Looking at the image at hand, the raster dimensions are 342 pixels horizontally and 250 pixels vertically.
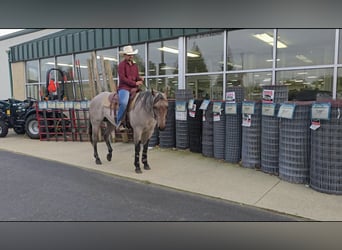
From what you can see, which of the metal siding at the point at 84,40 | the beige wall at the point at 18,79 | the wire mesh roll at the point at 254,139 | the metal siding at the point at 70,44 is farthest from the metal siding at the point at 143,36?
the beige wall at the point at 18,79

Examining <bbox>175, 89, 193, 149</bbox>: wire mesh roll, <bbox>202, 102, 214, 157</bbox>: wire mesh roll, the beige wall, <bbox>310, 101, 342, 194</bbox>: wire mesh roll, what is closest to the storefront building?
<bbox>175, 89, 193, 149</bbox>: wire mesh roll

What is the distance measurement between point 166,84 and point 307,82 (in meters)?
3.58

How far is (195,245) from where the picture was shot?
5.65 feet

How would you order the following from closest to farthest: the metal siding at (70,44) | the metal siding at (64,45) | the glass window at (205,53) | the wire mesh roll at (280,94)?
the wire mesh roll at (280,94) → the glass window at (205,53) → the metal siding at (70,44) → the metal siding at (64,45)

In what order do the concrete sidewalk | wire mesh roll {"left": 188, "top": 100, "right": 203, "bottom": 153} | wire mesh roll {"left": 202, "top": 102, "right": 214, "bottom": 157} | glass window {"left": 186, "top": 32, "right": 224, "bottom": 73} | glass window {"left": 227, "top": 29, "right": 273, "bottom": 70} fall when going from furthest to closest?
1. glass window {"left": 186, "top": 32, "right": 224, "bottom": 73}
2. glass window {"left": 227, "top": 29, "right": 273, "bottom": 70}
3. wire mesh roll {"left": 188, "top": 100, "right": 203, "bottom": 153}
4. wire mesh roll {"left": 202, "top": 102, "right": 214, "bottom": 157}
5. the concrete sidewalk

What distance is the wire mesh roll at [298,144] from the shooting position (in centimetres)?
350

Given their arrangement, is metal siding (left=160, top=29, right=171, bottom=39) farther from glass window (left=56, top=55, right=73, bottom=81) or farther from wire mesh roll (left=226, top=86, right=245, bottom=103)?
glass window (left=56, top=55, right=73, bottom=81)

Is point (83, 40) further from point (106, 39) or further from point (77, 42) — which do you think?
point (106, 39)

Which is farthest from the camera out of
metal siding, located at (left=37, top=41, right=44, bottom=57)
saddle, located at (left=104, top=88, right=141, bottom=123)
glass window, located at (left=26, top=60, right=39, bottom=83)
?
glass window, located at (left=26, top=60, right=39, bottom=83)

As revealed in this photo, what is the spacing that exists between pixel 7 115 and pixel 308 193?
8466mm

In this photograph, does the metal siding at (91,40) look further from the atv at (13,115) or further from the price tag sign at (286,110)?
the price tag sign at (286,110)

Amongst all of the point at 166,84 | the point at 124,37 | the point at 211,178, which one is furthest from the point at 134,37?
the point at 211,178

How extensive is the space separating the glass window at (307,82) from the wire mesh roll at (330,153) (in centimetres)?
178

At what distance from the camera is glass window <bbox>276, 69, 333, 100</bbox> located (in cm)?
479
